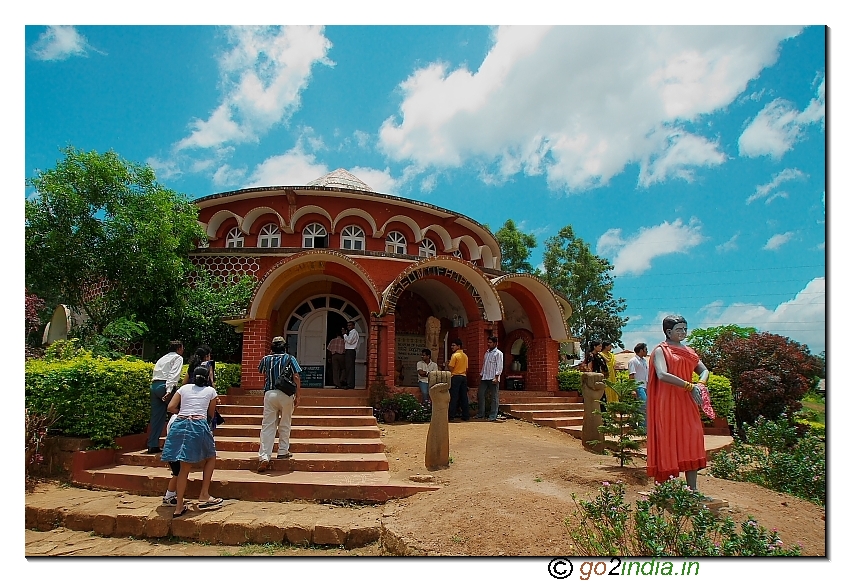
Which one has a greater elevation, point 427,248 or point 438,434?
point 427,248

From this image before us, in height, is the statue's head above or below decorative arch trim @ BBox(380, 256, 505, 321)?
below

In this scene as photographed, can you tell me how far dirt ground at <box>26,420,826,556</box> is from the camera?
4.56 metres

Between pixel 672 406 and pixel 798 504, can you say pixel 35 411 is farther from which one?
pixel 798 504

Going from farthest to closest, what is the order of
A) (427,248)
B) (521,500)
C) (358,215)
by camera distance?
(427,248), (358,215), (521,500)

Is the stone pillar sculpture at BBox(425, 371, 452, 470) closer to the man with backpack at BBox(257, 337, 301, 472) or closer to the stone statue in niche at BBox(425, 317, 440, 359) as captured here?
the man with backpack at BBox(257, 337, 301, 472)

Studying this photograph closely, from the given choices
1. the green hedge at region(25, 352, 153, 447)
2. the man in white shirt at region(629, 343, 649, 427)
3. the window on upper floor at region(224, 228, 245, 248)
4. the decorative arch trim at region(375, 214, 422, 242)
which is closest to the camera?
the green hedge at region(25, 352, 153, 447)

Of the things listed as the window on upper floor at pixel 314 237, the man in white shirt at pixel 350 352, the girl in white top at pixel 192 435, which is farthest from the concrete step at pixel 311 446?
the window on upper floor at pixel 314 237

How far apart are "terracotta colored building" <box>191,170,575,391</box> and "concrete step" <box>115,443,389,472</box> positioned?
11.9ft

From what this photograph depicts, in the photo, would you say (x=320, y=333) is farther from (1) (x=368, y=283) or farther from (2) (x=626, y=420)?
(2) (x=626, y=420)

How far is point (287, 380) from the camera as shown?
22.8ft

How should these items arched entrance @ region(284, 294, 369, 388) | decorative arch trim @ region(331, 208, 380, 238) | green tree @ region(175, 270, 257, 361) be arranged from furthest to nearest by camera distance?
1. decorative arch trim @ region(331, 208, 380, 238)
2. arched entrance @ region(284, 294, 369, 388)
3. green tree @ region(175, 270, 257, 361)

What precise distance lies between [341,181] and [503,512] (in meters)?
14.8

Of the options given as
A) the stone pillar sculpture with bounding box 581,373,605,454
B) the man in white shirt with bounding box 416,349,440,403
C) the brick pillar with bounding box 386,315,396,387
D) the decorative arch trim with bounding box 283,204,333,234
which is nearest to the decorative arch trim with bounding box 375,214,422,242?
the decorative arch trim with bounding box 283,204,333,234

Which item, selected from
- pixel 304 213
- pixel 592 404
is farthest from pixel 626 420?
pixel 304 213
